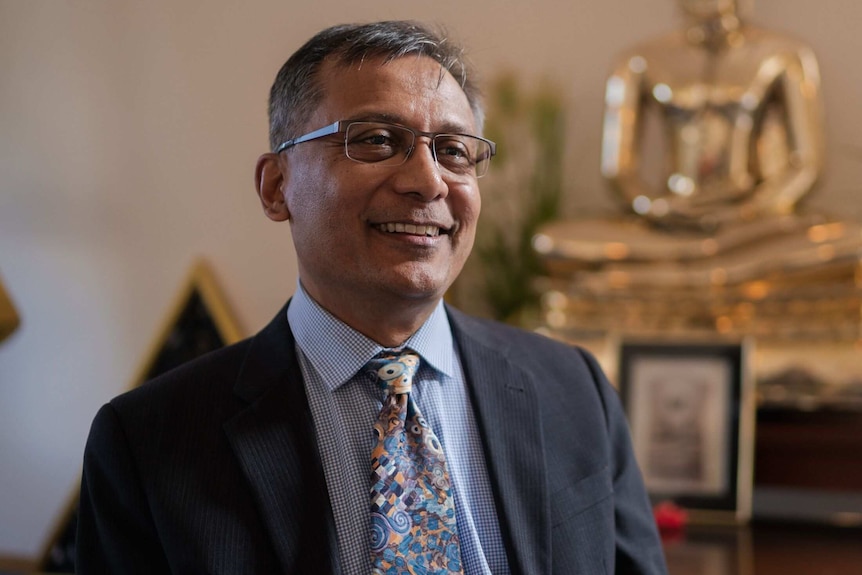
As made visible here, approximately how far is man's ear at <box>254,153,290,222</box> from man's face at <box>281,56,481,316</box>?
61 mm

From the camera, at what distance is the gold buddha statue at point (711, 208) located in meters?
2.14

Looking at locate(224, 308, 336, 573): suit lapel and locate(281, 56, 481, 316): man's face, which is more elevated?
locate(281, 56, 481, 316): man's face

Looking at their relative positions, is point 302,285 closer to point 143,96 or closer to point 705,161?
point 705,161

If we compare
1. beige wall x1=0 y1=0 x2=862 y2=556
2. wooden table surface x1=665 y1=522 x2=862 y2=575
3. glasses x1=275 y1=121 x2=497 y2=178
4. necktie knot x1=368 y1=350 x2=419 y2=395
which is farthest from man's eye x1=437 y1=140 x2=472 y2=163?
beige wall x1=0 y1=0 x2=862 y2=556

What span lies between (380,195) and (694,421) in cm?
117

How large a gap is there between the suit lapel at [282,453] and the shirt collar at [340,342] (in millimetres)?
31

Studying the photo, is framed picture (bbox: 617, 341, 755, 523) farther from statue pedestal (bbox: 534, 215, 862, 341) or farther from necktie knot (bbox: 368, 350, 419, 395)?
necktie knot (bbox: 368, 350, 419, 395)

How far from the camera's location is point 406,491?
1.09m

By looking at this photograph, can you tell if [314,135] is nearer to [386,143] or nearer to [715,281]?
[386,143]

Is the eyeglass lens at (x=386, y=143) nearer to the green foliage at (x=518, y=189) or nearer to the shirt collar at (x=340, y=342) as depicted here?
the shirt collar at (x=340, y=342)

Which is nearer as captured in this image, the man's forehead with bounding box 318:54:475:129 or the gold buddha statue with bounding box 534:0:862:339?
the man's forehead with bounding box 318:54:475:129

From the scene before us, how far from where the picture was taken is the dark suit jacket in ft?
3.45

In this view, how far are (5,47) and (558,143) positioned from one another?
5.50ft

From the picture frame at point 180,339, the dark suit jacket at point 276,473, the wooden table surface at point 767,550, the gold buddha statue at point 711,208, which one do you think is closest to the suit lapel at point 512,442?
the dark suit jacket at point 276,473
